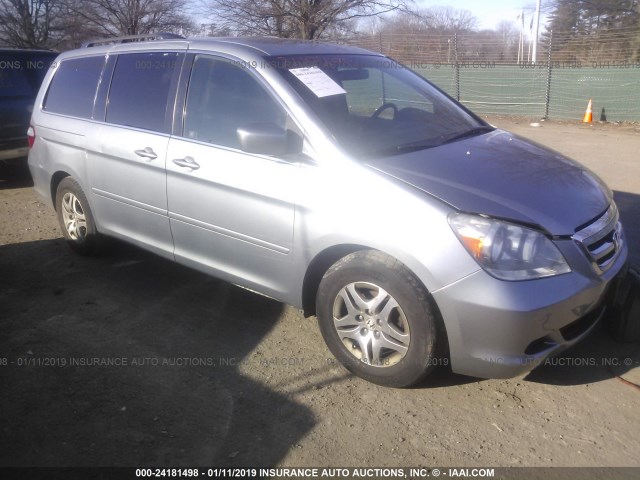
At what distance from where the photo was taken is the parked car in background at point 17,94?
8156 mm

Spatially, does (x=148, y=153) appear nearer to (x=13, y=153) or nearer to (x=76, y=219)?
(x=76, y=219)

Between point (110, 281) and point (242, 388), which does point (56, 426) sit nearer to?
point (242, 388)

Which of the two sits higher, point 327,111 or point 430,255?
point 327,111

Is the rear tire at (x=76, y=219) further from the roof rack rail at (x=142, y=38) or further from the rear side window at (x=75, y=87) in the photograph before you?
the roof rack rail at (x=142, y=38)

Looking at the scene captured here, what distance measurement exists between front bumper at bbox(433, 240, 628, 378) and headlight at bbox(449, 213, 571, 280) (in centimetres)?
5

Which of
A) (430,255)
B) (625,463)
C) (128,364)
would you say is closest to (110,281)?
(128,364)

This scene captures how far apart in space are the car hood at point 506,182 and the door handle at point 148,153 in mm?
1671

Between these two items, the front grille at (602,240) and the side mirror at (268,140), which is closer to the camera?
the front grille at (602,240)

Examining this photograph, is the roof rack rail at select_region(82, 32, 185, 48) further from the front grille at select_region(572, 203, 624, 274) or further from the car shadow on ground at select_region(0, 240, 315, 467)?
the front grille at select_region(572, 203, 624, 274)

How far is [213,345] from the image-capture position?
3.81m

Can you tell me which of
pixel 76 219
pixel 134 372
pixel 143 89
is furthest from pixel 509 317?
pixel 76 219

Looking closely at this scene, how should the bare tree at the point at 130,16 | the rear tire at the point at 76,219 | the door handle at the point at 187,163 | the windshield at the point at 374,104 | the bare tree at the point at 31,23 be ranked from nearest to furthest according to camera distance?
the windshield at the point at 374,104 < the door handle at the point at 187,163 < the rear tire at the point at 76,219 < the bare tree at the point at 130,16 < the bare tree at the point at 31,23

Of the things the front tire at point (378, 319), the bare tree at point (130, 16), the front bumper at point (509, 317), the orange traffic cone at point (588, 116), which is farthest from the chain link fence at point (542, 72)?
the front tire at point (378, 319)

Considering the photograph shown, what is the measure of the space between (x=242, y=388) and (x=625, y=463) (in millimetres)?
1936
